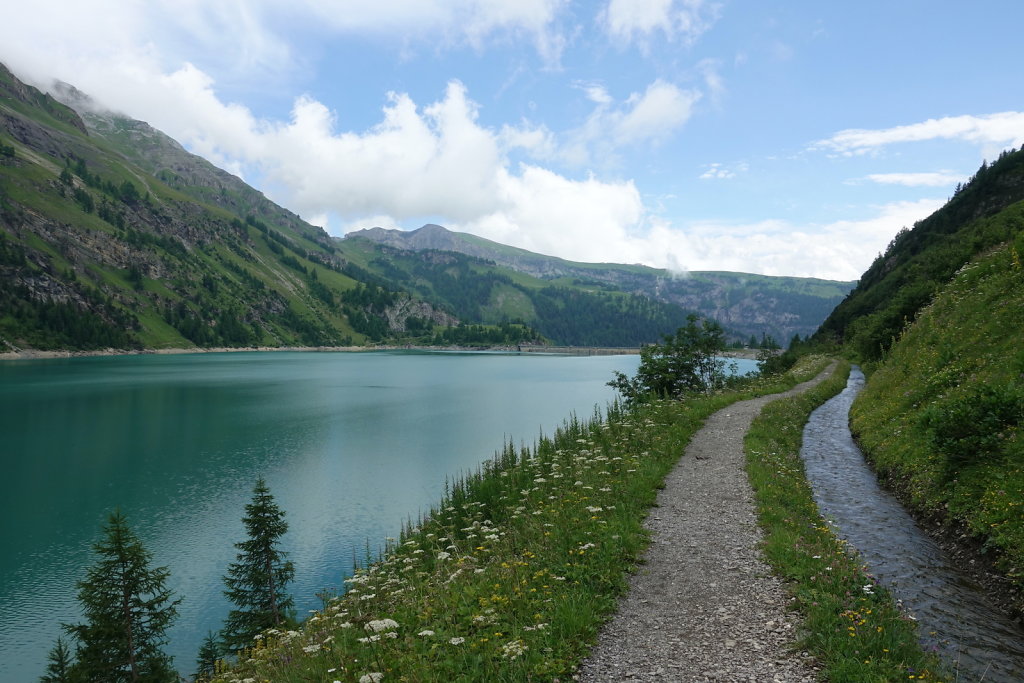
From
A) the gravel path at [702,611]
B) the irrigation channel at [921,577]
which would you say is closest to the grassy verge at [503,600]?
the gravel path at [702,611]

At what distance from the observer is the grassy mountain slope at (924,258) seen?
45344 mm

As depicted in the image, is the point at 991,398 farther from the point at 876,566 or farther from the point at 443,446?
the point at 443,446

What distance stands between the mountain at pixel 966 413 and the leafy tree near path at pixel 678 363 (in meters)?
15.6

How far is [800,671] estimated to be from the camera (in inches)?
328

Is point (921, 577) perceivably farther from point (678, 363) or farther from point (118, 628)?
point (678, 363)

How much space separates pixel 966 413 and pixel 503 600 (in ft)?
54.7

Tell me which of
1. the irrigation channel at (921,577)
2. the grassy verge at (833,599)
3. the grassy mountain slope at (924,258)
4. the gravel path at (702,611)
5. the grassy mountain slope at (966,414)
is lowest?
the irrigation channel at (921,577)

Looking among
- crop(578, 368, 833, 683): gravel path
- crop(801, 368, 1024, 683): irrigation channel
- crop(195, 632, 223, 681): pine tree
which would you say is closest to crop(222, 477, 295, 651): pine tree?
crop(195, 632, 223, 681): pine tree

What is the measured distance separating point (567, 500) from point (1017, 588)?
11.1 metres

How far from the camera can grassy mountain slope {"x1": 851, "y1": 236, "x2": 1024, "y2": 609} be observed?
14352mm

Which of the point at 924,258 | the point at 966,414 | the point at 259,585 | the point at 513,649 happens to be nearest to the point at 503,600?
the point at 513,649

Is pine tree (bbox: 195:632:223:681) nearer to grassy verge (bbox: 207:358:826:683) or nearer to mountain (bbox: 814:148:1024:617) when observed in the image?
grassy verge (bbox: 207:358:826:683)

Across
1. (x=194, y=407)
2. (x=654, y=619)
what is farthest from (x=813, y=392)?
(x=194, y=407)

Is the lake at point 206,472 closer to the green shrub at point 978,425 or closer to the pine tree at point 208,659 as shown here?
the pine tree at point 208,659
